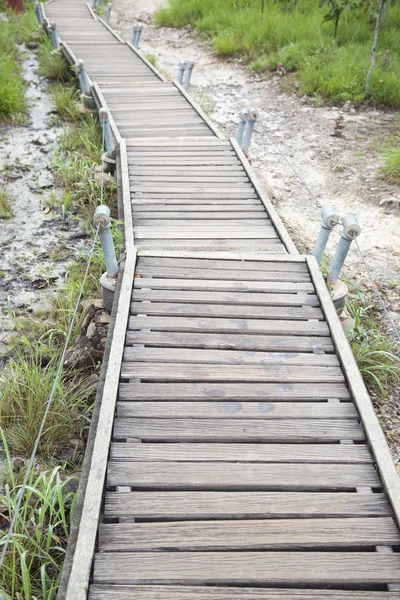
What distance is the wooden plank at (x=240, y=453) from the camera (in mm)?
2645

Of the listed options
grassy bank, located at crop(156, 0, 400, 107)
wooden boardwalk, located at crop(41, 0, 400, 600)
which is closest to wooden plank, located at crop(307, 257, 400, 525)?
wooden boardwalk, located at crop(41, 0, 400, 600)

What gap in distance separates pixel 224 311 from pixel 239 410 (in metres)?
0.89

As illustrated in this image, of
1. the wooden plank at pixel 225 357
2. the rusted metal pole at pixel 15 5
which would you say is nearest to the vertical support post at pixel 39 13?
the rusted metal pole at pixel 15 5

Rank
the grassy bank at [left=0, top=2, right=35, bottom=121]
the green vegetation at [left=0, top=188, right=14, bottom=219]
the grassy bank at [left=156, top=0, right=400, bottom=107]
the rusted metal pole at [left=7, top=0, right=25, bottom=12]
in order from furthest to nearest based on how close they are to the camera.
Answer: the rusted metal pole at [left=7, top=0, right=25, bottom=12], the grassy bank at [left=156, top=0, right=400, bottom=107], the grassy bank at [left=0, top=2, right=35, bottom=121], the green vegetation at [left=0, top=188, right=14, bottom=219]

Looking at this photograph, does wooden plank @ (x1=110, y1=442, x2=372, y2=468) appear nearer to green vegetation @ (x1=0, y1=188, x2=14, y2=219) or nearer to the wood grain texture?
the wood grain texture

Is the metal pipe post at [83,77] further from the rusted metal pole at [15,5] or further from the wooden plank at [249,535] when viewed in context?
the rusted metal pole at [15,5]

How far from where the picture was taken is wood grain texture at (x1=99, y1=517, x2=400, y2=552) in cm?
228

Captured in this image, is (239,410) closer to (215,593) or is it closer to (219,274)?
(215,593)

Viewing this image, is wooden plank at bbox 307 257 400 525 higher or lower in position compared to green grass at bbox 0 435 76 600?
higher

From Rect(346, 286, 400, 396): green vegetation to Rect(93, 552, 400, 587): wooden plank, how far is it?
1693 mm

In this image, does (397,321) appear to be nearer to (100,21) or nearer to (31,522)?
(31,522)

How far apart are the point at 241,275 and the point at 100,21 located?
1119 centimetres

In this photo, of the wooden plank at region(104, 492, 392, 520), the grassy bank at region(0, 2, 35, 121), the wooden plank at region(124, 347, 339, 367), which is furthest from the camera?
the grassy bank at region(0, 2, 35, 121)

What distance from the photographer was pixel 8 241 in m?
5.91
